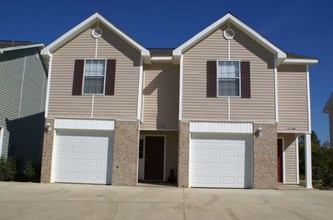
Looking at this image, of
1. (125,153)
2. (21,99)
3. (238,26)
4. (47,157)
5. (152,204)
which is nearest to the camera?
(152,204)

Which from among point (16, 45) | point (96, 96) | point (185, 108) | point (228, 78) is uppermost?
point (16, 45)

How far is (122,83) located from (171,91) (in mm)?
2485

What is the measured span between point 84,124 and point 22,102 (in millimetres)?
6588

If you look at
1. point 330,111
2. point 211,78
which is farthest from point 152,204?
point 330,111

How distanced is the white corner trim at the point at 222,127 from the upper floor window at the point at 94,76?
175 inches

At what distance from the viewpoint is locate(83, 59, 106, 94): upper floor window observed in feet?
55.5

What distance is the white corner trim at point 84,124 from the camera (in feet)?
54.3

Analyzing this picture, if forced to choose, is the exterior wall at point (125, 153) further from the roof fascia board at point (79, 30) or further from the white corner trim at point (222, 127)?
the roof fascia board at point (79, 30)

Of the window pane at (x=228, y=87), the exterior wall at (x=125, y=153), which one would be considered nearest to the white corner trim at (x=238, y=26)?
the window pane at (x=228, y=87)

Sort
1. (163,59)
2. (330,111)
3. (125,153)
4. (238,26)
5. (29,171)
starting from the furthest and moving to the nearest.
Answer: (330,111)
(163,59)
(29,171)
(238,26)
(125,153)

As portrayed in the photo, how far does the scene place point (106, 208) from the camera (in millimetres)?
10352

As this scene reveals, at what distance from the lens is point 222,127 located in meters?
16.3

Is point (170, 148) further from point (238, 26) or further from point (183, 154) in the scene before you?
point (238, 26)

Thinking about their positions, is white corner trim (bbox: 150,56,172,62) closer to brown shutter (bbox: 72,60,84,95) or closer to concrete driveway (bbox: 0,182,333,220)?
brown shutter (bbox: 72,60,84,95)
